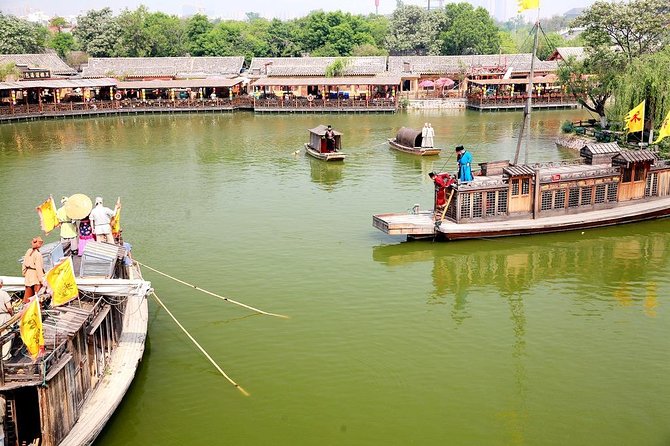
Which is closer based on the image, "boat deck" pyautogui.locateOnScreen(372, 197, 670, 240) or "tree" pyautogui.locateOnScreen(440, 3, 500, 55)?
"boat deck" pyautogui.locateOnScreen(372, 197, 670, 240)

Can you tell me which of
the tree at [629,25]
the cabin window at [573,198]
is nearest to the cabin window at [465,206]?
the cabin window at [573,198]

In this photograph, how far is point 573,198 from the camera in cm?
2309

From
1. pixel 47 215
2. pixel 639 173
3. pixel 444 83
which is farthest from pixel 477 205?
pixel 444 83

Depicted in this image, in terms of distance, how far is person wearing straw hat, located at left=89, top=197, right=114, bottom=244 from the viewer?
16.2 m

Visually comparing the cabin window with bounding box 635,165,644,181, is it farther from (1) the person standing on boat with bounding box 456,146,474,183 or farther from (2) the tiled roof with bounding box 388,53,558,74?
(2) the tiled roof with bounding box 388,53,558,74

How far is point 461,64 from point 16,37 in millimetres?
52565

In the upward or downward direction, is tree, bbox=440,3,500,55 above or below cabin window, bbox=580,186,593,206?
above

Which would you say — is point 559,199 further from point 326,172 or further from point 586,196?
point 326,172

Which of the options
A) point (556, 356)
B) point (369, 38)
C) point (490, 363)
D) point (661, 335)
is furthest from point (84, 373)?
point (369, 38)

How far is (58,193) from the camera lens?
1180 inches

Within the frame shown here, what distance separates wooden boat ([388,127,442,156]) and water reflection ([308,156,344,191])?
14.5 feet

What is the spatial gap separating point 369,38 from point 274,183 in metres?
66.2

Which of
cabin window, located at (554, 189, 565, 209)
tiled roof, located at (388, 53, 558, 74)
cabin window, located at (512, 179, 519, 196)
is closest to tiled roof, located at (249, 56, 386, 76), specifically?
tiled roof, located at (388, 53, 558, 74)

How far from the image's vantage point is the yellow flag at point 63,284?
11766 mm
